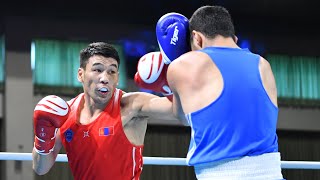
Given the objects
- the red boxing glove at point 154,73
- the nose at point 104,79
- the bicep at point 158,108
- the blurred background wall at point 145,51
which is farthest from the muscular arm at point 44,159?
the blurred background wall at point 145,51

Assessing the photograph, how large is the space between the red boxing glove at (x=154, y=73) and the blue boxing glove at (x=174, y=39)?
6 centimetres

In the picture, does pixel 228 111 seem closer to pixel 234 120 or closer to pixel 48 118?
pixel 234 120

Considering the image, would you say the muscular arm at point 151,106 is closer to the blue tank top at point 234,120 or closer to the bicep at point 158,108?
the bicep at point 158,108

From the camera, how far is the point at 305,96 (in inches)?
336

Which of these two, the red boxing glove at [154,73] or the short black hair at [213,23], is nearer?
the short black hair at [213,23]

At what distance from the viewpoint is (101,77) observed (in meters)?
2.46

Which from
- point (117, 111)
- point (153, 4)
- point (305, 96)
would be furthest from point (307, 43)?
point (117, 111)

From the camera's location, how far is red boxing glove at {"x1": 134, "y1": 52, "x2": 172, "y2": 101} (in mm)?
2236

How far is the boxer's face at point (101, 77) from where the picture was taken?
2.46 metres

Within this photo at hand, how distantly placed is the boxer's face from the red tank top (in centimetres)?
8

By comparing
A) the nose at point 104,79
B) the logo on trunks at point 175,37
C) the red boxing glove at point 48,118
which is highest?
the logo on trunks at point 175,37

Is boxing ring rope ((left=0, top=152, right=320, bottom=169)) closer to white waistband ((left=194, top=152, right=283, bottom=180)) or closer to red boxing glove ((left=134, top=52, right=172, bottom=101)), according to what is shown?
red boxing glove ((left=134, top=52, right=172, bottom=101))

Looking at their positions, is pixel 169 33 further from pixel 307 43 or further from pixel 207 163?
pixel 307 43

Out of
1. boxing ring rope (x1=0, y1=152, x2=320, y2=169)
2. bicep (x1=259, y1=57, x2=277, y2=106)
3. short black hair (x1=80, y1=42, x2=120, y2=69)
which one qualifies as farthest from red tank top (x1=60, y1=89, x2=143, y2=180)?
bicep (x1=259, y1=57, x2=277, y2=106)
